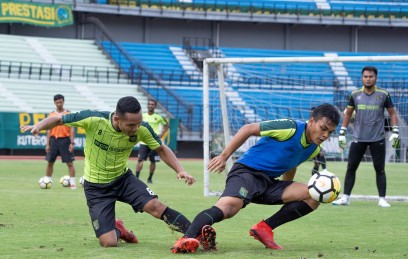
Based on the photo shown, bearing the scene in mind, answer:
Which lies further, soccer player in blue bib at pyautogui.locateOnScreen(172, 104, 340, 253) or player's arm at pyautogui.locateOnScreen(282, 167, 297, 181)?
player's arm at pyautogui.locateOnScreen(282, 167, 297, 181)

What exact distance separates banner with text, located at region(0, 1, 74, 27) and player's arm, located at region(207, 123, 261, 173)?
3641cm

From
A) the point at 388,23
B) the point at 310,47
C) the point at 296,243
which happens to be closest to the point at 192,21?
the point at 310,47

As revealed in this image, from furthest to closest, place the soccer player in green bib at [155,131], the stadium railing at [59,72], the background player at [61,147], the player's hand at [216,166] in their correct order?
1. the stadium railing at [59,72]
2. the soccer player in green bib at [155,131]
3. the background player at [61,147]
4. the player's hand at [216,166]

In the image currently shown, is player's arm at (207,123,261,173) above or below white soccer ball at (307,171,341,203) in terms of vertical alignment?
above

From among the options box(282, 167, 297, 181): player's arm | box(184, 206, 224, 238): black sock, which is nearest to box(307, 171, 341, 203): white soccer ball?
box(282, 167, 297, 181): player's arm

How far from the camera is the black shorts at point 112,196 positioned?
8455 mm

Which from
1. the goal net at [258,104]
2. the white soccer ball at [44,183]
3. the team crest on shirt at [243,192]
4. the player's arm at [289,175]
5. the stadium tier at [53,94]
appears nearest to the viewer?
the team crest on shirt at [243,192]

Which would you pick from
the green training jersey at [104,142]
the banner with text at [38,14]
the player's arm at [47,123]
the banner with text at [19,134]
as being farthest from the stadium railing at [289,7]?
the player's arm at [47,123]

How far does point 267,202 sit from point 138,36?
40.1m

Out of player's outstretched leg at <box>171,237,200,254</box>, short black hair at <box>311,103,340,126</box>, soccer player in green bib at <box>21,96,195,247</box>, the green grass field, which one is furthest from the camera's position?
soccer player in green bib at <box>21,96,195,247</box>

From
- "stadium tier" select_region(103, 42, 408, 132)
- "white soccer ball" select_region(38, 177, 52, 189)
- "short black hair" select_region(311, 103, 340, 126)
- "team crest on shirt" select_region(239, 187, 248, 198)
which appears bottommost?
"white soccer ball" select_region(38, 177, 52, 189)

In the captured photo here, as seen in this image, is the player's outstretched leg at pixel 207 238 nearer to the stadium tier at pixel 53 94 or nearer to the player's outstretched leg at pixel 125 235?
the player's outstretched leg at pixel 125 235

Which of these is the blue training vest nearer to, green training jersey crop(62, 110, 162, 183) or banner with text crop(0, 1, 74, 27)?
green training jersey crop(62, 110, 162, 183)

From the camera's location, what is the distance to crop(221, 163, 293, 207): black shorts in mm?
8055
